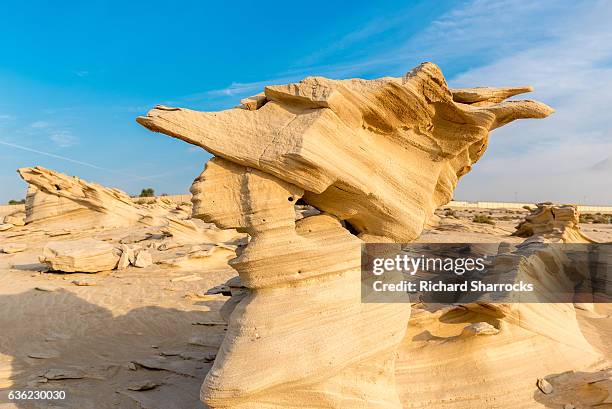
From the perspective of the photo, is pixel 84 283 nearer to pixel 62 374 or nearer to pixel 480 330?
pixel 62 374

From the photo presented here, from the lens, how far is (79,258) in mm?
11344

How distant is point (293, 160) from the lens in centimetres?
388

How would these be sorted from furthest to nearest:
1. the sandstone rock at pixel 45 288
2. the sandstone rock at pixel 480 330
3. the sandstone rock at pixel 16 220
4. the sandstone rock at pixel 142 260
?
the sandstone rock at pixel 16 220
the sandstone rock at pixel 142 260
the sandstone rock at pixel 45 288
the sandstone rock at pixel 480 330

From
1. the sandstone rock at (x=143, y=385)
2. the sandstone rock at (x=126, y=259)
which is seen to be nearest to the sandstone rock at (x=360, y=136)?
the sandstone rock at (x=143, y=385)

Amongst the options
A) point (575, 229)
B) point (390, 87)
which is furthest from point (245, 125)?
point (575, 229)

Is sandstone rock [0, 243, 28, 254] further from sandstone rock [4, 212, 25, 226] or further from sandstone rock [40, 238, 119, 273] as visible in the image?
sandstone rock [40, 238, 119, 273]

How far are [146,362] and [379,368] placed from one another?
3732 mm

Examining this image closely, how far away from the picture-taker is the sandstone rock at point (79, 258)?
11.2 metres

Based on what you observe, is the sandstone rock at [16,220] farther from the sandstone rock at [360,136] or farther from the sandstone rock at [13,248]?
the sandstone rock at [360,136]

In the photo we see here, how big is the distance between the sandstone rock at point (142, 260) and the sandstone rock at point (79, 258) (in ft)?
1.94

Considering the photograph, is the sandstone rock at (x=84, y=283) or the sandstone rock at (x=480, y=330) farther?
the sandstone rock at (x=84, y=283)

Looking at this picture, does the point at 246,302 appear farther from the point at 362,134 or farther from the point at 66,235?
the point at 66,235
